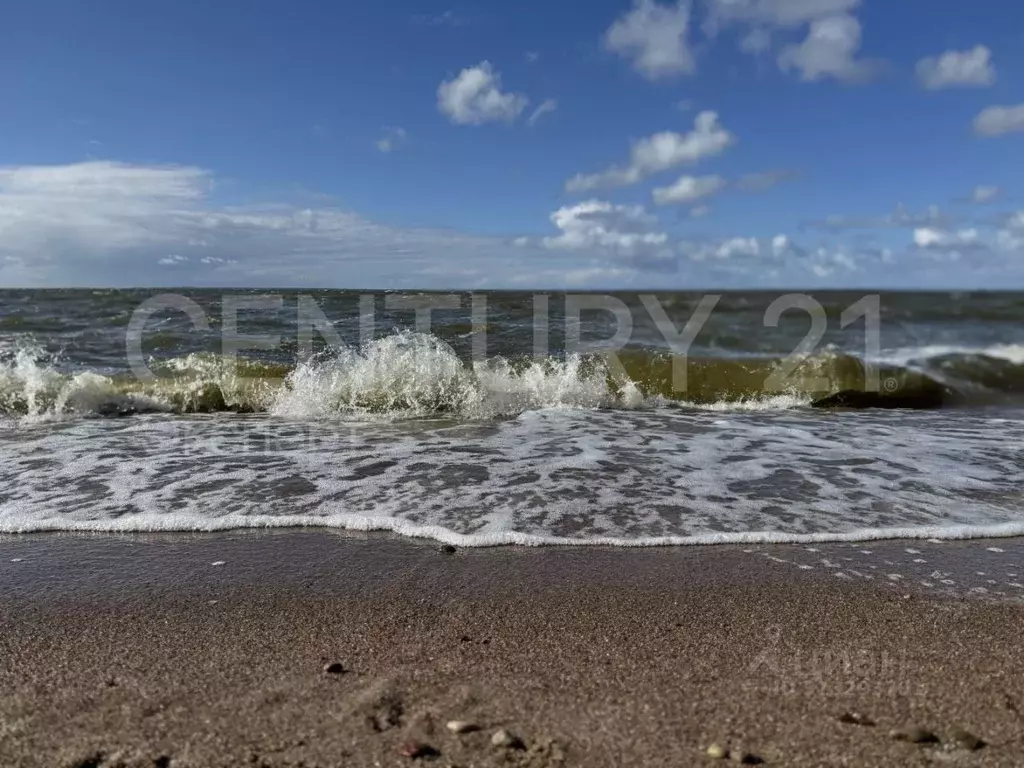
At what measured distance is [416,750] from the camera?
205 centimetres

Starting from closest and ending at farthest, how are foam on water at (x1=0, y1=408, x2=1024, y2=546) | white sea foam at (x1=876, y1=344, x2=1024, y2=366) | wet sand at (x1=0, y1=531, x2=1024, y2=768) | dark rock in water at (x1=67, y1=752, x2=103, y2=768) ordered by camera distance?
dark rock in water at (x1=67, y1=752, x2=103, y2=768) → wet sand at (x1=0, y1=531, x2=1024, y2=768) → foam on water at (x1=0, y1=408, x2=1024, y2=546) → white sea foam at (x1=876, y1=344, x2=1024, y2=366)

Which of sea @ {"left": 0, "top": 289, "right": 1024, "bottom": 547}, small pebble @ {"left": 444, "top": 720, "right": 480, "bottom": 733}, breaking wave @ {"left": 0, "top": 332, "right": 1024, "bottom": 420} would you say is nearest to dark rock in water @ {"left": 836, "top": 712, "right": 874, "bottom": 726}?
small pebble @ {"left": 444, "top": 720, "right": 480, "bottom": 733}

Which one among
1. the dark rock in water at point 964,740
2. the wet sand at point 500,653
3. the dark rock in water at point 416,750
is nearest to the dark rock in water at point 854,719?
the wet sand at point 500,653

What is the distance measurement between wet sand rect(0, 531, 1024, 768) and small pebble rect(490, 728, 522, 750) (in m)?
0.02

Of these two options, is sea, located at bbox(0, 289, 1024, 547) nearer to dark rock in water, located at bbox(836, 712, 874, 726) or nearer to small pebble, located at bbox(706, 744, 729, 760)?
dark rock in water, located at bbox(836, 712, 874, 726)

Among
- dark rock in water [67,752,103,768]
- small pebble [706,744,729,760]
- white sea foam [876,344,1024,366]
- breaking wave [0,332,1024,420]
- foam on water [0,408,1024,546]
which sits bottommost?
dark rock in water [67,752,103,768]

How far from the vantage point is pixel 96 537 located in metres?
4.09

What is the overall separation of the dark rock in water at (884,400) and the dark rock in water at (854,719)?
335 inches

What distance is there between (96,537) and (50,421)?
16.5 ft

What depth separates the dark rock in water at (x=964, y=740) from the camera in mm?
2084

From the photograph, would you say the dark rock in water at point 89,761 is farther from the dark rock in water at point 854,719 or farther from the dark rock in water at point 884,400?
the dark rock in water at point 884,400

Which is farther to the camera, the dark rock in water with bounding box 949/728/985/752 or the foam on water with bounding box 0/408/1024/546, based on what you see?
the foam on water with bounding box 0/408/1024/546

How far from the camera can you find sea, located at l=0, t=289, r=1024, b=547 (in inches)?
177

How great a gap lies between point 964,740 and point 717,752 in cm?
76
